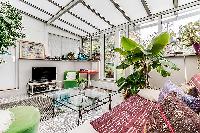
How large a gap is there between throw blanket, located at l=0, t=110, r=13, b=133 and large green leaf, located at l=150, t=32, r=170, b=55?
211 centimetres

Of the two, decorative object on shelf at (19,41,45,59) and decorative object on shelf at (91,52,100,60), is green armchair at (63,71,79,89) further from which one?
decorative object on shelf at (19,41,45,59)

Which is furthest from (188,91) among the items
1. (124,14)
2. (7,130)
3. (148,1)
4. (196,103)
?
(124,14)

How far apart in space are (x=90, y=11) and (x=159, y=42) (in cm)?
426

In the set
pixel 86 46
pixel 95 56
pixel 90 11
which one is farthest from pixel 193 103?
pixel 86 46

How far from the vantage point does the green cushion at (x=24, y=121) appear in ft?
5.24

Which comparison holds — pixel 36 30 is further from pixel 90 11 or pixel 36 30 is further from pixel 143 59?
pixel 143 59

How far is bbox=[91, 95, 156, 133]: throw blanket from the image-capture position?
1149mm

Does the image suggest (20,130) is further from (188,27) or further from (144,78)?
(188,27)

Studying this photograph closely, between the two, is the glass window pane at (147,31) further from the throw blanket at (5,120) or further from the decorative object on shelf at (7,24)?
the throw blanket at (5,120)

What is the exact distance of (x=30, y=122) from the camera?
173cm

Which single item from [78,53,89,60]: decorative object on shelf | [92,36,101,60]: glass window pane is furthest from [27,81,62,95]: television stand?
[92,36,101,60]: glass window pane

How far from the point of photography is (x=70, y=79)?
24.7ft

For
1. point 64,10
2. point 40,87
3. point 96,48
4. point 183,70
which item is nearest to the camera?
point 183,70

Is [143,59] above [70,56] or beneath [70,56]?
beneath
